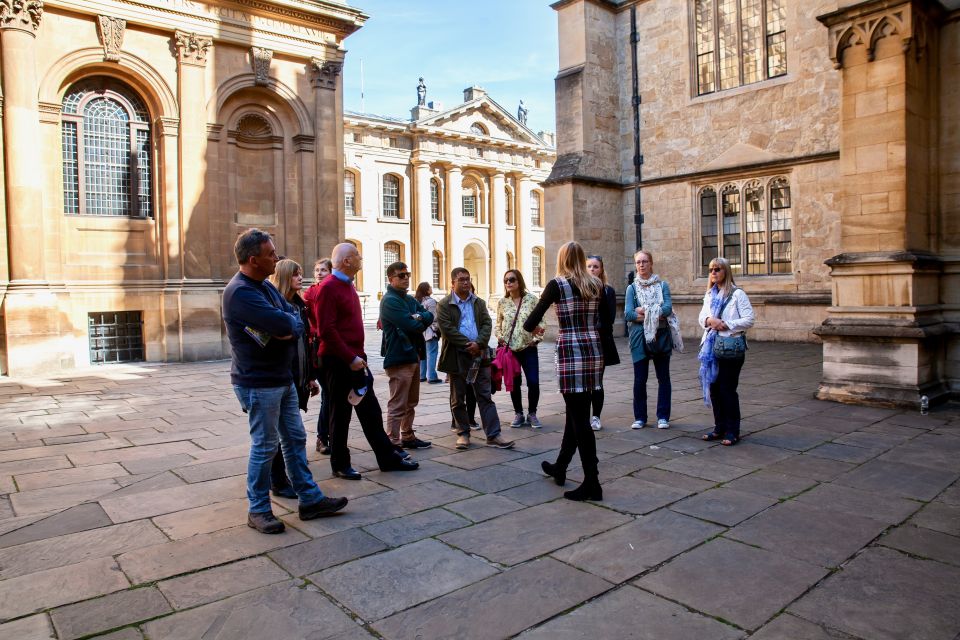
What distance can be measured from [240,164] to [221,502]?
14.6 m

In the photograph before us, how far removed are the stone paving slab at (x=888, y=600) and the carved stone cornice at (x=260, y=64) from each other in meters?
17.4

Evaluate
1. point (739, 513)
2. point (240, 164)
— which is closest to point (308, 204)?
point (240, 164)

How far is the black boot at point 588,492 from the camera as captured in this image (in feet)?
16.0

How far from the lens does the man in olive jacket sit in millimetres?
6609

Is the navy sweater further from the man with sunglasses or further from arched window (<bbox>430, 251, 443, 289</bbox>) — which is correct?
arched window (<bbox>430, 251, 443, 289</bbox>)

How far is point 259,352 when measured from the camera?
4.29 meters

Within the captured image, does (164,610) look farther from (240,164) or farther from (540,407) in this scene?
(240,164)

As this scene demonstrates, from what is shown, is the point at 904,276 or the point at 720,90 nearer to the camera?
the point at 904,276

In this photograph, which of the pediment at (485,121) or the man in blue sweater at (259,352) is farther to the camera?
the pediment at (485,121)

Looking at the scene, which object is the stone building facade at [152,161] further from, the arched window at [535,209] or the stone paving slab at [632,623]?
the arched window at [535,209]

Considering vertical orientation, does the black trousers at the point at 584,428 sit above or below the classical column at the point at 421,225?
below

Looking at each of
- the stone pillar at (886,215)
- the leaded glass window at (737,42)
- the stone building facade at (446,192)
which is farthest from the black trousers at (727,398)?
the stone building facade at (446,192)

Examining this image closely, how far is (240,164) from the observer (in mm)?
17875

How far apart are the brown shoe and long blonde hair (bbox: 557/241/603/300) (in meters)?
2.16
